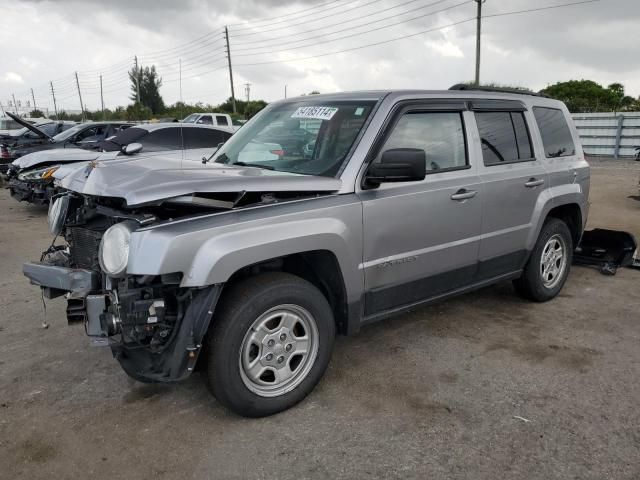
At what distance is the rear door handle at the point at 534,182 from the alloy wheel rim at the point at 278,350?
2.40m

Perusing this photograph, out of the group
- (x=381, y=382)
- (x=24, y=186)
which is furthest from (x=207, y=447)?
(x=24, y=186)

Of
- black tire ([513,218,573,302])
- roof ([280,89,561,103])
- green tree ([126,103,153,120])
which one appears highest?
green tree ([126,103,153,120])

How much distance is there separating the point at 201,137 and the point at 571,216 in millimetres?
7220

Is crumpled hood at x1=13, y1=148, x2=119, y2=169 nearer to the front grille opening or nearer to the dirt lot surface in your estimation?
the dirt lot surface

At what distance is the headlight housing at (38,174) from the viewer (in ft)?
29.1

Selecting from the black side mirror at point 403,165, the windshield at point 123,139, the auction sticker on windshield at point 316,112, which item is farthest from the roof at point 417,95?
the windshield at point 123,139

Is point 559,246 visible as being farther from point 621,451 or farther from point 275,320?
point 275,320

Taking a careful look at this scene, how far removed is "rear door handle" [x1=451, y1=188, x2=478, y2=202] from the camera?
383 cm

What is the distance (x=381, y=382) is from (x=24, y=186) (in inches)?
333

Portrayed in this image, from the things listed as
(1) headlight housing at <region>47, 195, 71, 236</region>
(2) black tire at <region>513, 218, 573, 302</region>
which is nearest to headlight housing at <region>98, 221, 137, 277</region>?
(1) headlight housing at <region>47, 195, 71, 236</region>

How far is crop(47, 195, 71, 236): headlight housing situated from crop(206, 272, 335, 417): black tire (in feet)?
4.43

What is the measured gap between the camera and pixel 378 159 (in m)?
3.41

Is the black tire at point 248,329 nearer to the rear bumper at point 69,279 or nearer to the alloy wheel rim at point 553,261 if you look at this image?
the rear bumper at point 69,279

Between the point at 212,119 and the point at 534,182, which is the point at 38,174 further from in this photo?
the point at 212,119
